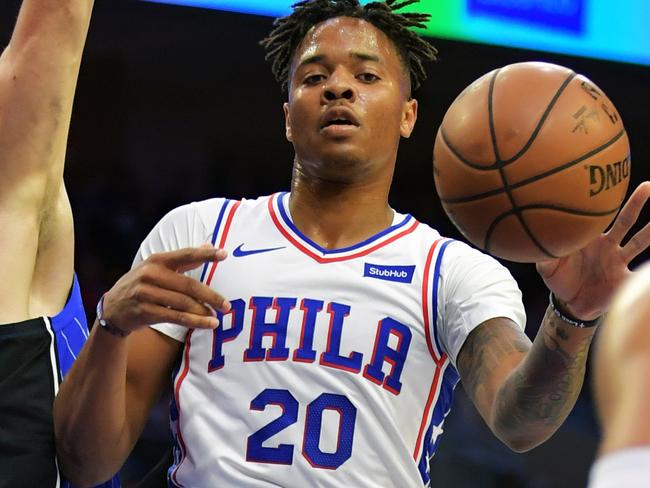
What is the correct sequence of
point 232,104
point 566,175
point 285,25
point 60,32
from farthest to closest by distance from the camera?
point 232,104
point 285,25
point 60,32
point 566,175

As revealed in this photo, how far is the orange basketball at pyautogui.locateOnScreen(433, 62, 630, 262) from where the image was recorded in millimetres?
2215

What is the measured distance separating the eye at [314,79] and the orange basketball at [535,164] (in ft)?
2.14

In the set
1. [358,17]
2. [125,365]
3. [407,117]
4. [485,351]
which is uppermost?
[358,17]

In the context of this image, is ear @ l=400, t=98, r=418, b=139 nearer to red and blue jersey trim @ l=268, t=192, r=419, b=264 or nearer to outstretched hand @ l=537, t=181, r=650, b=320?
red and blue jersey trim @ l=268, t=192, r=419, b=264

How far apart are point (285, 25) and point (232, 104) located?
11.4ft

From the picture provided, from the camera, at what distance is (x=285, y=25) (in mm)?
3186

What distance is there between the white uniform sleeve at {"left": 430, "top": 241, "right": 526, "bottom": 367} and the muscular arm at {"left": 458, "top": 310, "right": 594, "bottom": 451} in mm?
28

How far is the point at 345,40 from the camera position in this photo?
2939 millimetres

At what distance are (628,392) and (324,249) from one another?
1908mm

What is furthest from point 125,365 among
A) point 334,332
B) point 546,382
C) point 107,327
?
point 546,382

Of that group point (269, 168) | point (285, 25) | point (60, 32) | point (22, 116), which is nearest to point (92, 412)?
point (22, 116)

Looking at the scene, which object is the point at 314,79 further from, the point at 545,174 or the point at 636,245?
the point at 636,245

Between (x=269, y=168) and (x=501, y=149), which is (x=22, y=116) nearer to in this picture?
(x=501, y=149)

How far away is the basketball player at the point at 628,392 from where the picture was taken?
94 centimetres
